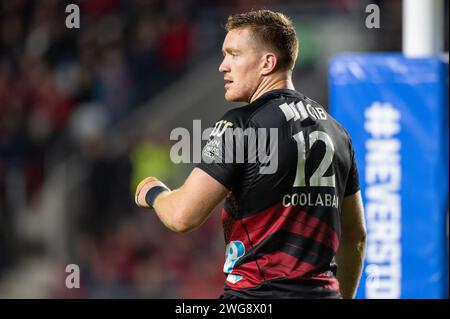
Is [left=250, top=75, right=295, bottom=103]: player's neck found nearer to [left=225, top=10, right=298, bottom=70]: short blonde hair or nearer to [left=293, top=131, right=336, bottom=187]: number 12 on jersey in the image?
[left=225, top=10, right=298, bottom=70]: short blonde hair

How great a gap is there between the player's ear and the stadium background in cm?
608

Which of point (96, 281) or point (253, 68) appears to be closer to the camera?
point (253, 68)

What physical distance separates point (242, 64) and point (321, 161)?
1.76 feet

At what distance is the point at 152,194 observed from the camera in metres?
3.98

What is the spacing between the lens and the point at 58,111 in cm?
1096

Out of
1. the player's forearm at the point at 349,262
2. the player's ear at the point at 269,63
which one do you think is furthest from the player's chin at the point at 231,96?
the player's forearm at the point at 349,262

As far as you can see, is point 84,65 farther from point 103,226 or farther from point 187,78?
point 103,226

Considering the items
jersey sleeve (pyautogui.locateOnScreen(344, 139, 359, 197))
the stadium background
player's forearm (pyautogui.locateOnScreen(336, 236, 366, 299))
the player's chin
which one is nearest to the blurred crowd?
the stadium background

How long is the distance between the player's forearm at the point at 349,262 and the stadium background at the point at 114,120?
5.54 m

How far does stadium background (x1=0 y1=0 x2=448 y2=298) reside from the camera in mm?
10102

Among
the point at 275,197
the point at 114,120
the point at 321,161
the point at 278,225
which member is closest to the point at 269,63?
the point at 321,161

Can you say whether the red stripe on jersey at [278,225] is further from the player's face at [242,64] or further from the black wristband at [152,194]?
the player's face at [242,64]
